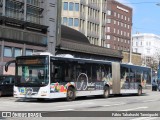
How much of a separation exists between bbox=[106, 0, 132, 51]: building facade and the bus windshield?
102m

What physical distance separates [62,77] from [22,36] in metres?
22.3

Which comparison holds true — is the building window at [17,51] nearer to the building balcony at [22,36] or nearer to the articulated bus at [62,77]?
the building balcony at [22,36]

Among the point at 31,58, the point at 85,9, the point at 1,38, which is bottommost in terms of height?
the point at 31,58

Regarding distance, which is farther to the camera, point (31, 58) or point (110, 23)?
point (110, 23)

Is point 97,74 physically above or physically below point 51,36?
below

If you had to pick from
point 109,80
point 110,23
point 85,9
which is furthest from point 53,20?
point 110,23

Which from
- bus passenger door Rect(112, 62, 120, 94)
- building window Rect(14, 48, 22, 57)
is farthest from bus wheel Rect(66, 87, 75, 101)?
building window Rect(14, 48, 22, 57)

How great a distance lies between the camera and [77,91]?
88.6ft

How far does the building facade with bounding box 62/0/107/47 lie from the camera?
312 ft

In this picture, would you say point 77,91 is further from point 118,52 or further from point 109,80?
point 118,52

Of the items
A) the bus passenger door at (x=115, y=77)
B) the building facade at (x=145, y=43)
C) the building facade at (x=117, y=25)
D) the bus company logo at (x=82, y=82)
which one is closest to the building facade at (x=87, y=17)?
the building facade at (x=117, y=25)

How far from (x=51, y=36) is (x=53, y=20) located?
2.14 meters

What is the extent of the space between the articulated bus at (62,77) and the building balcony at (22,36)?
16.0 meters

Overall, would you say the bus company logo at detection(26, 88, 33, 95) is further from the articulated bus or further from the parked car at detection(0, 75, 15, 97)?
the parked car at detection(0, 75, 15, 97)
